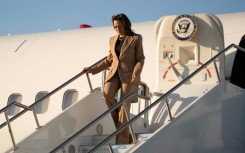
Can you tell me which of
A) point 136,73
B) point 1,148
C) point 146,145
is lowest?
point 1,148

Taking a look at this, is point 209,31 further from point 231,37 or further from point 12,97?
point 12,97

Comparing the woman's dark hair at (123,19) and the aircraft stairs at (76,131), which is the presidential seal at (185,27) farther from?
the woman's dark hair at (123,19)

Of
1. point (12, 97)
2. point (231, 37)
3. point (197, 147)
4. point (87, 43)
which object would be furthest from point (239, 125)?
point (12, 97)

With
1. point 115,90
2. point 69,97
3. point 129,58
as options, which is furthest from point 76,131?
point 69,97

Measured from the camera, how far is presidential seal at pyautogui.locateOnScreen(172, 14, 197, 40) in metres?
8.80

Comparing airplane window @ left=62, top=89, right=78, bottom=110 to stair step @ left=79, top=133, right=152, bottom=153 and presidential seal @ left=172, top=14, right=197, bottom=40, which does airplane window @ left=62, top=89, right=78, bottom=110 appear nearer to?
stair step @ left=79, top=133, right=152, bottom=153

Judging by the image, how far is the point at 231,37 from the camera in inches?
422

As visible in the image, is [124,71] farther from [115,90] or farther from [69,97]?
Result: [69,97]

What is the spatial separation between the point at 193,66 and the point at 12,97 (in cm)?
558

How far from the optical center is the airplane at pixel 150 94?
23.1ft

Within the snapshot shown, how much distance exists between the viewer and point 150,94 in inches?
384

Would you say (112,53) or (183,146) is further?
(112,53)

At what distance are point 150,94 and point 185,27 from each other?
1452mm

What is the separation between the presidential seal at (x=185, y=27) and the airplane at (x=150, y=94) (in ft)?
0.05
